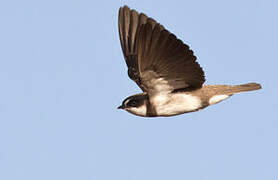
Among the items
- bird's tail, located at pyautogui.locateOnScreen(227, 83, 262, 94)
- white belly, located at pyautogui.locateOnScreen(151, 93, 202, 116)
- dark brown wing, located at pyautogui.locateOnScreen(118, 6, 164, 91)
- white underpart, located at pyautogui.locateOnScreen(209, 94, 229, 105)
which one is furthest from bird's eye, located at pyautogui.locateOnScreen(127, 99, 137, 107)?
bird's tail, located at pyautogui.locateOnScreen(227, 83, 262, 94)

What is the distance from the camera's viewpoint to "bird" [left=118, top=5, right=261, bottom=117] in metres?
7.99

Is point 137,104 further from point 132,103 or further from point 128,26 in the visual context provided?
point 128,26

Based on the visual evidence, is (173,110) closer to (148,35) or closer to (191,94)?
(191,94)

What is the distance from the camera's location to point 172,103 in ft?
29.5

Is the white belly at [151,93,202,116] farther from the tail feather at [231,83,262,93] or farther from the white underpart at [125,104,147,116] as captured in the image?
the tail feather at [231,83,262,93]

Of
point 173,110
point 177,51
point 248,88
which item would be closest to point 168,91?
point 173,110

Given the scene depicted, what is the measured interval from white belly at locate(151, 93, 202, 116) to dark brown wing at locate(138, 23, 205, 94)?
0.50 feet

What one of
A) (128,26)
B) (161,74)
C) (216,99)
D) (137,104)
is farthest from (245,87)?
(128,26)

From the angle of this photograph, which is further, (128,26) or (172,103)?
(128,26)

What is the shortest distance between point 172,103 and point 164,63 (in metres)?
0.91

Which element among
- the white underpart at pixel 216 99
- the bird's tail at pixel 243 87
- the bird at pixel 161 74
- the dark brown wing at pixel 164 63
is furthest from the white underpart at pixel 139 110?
the bird's tail at pixel 243 87

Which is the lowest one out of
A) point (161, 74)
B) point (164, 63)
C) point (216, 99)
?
point (216, 99)

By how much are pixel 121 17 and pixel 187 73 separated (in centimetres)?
192

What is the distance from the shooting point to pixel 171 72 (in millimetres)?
8547
